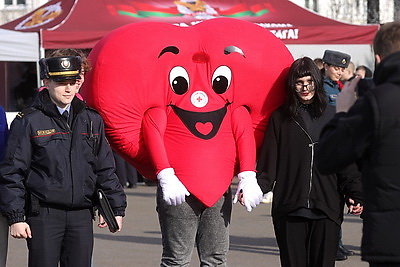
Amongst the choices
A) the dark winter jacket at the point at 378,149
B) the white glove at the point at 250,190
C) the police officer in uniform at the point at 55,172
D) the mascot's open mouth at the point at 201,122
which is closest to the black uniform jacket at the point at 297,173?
the white glove at the point at 250,190

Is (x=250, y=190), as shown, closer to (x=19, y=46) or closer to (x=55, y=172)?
(x=55, y=172)

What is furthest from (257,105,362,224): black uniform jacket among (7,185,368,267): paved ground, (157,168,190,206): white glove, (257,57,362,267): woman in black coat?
(7,185,368,267): paved ground

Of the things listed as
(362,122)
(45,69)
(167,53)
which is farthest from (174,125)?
(362,122)

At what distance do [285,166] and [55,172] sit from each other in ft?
4.88

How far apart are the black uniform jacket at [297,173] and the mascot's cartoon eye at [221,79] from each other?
35cm

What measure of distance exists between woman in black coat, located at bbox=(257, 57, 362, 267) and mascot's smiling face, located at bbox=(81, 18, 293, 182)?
188 mm

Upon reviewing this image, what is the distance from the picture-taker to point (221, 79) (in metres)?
6.35

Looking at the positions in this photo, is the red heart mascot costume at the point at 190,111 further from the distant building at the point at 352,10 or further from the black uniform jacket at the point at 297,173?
the distant building at the point at 352,10

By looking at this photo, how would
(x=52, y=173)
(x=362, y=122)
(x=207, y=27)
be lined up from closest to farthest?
(x=362, y=122)
(x=52, y=173)
(x=207, y=27)

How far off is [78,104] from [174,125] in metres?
0.66

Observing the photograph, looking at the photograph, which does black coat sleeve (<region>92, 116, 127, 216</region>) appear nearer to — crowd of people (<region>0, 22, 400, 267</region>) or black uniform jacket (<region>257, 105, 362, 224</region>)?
crowd of people (<region>0, 22, 400, 267</region>)

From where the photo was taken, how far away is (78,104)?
5867 mm

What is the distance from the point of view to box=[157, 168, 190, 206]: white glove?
19.6ft

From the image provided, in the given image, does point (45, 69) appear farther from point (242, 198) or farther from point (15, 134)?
point (242, 198)
